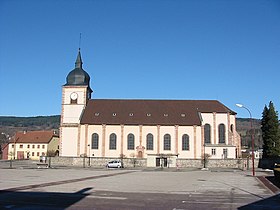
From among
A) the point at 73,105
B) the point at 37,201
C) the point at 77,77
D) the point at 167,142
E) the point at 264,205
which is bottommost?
the point at 264,205

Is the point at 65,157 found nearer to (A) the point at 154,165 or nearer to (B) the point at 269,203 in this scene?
(A) the point at 154,165

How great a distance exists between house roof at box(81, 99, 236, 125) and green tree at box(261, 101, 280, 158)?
702 centimetres

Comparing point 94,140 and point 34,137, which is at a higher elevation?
point 34,137

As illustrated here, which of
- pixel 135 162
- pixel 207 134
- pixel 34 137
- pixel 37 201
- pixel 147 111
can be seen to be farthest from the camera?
pixel 34 137

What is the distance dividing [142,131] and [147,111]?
5399 millimetres

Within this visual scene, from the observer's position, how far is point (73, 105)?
6938 cm

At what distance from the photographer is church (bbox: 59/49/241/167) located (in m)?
65.8

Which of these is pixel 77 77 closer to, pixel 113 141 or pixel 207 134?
pixel 113 141

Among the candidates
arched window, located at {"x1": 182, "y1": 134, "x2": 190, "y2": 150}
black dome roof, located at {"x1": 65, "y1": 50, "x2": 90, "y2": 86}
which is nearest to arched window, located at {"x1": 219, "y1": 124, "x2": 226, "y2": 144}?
arched window, located at {"x1": 182, "y1": 134, "x2": 190, "y2": 150}

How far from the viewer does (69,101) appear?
228ft

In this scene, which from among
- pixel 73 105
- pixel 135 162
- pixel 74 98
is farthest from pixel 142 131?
pixel 74 98

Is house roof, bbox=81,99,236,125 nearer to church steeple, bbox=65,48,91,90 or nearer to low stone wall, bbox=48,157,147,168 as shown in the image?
church steeple, bbox=65,48,91,90

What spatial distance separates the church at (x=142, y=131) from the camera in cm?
6581

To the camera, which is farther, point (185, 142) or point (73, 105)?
point (73, 105)
